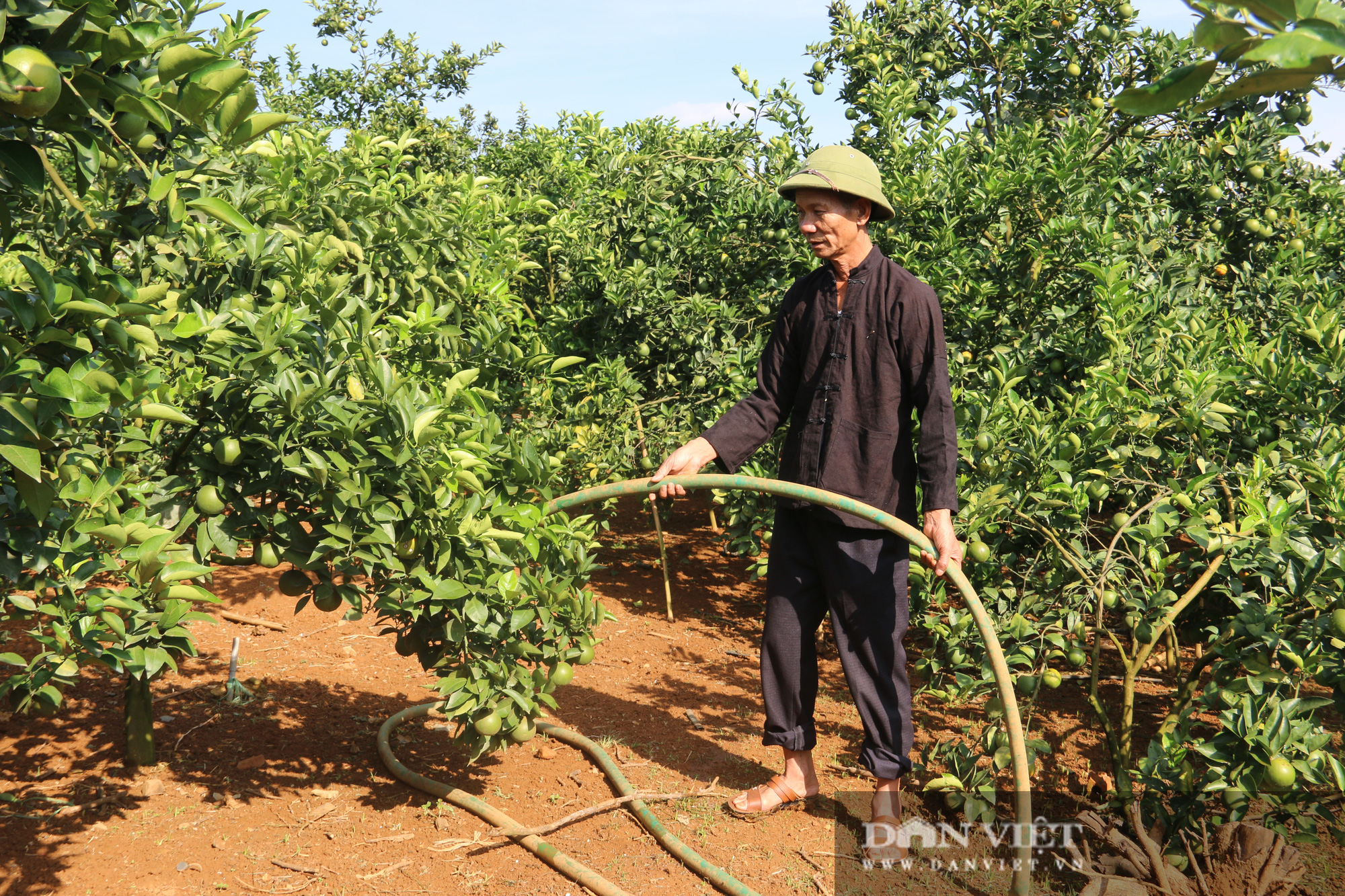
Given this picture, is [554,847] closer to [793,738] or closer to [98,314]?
[793,738]

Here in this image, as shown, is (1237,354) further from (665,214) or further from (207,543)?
(207,543)

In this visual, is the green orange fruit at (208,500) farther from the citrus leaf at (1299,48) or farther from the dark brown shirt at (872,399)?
the citrus leaf at (1299,48)

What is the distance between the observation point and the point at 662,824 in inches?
120

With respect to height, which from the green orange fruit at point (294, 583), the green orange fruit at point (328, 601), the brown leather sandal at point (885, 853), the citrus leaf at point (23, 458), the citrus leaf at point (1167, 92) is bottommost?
the brown leather sandal at point (885, 853)

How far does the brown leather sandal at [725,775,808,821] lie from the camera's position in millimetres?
3152

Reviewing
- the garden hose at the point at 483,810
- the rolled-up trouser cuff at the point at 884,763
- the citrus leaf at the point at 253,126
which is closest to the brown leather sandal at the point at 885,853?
the rolled-up trouser cuff at the point at 884,763

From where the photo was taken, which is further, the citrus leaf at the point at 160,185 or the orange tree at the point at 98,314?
the citrus leaf at the point at 160,185

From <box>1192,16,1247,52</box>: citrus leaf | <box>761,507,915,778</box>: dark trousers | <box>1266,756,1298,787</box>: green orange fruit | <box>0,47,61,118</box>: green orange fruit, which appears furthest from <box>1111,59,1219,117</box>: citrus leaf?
<box>761,507,915,778</box>: dark trousers

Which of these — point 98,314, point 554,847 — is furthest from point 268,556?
point 554,847

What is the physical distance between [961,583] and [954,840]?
101cm

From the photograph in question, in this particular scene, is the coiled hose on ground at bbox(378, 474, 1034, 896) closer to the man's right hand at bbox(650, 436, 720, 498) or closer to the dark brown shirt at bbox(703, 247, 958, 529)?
the man's right hand at bbox(650, 436, 720, 498)

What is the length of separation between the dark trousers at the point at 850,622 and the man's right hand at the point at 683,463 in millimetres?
330

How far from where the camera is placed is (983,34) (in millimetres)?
6801

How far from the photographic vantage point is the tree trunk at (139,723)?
3.11 metres
